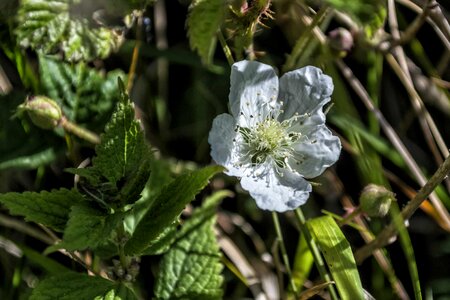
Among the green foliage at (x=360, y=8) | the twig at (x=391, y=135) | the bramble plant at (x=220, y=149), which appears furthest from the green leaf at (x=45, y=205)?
the twig at (x=391, y=135)

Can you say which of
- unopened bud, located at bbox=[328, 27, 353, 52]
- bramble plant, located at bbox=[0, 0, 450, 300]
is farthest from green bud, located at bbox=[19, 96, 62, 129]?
unopened bud, located at bbox=[328, 27, 353, 52]

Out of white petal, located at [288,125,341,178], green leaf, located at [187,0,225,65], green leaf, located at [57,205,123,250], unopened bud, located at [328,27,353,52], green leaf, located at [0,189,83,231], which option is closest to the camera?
green leaf, located at [57,205,123,250]

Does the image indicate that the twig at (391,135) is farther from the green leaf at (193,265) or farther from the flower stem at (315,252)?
the green leaf at (193,265)

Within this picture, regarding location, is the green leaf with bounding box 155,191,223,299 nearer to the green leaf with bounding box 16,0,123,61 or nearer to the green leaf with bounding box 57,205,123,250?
the green leaf with bounding box 57,205,123,250

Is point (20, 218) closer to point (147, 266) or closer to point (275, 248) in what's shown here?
point (147, 266)

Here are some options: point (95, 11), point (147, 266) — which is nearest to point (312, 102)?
point (95, 11)

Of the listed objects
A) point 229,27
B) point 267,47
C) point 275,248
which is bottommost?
point 275,248

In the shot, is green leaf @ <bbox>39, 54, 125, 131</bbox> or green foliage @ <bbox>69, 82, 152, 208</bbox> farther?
green leaf @ <bbox>39, 54, 125, 131</bbox>
